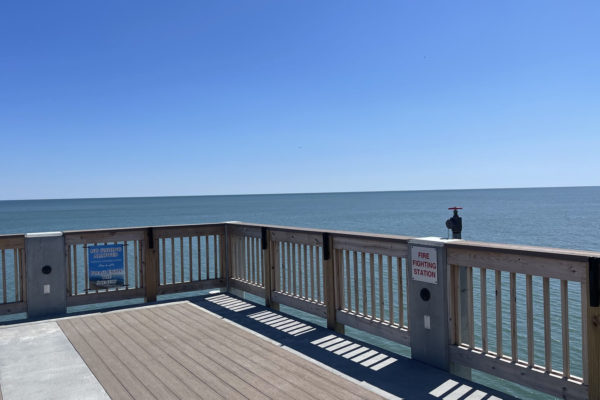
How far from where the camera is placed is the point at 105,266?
6242mm

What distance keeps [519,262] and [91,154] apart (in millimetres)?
96372

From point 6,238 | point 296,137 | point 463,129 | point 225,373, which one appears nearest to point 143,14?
point 6,238

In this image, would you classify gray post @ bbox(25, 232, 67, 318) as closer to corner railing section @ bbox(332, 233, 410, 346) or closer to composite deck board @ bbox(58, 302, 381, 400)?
composite deck board @ bbox(58, 302, 381, 400)

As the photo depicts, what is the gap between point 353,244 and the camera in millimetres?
4660

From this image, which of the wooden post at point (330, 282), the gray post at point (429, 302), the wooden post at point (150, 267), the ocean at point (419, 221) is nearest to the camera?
the gray post at point (429, 302)

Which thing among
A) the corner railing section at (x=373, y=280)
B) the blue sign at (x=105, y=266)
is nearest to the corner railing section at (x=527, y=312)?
the corner railing section at (x=373, y=280)

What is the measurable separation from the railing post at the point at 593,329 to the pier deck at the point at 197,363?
602 mm

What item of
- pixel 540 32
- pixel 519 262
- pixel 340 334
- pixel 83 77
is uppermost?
pixel 83 77

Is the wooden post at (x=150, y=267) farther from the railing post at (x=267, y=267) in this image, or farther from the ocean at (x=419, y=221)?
the ocean at (x=419, y=221)

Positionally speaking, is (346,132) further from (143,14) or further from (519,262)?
(519,262)

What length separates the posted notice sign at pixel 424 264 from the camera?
3764 mm

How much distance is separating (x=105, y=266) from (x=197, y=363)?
3.16 m

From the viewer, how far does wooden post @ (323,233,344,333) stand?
4.92 meters

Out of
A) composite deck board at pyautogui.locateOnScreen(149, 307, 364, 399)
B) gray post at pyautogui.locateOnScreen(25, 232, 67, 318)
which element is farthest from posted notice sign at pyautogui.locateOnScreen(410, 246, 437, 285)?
gray post at pyautogui.locateOnScreen(25, 232, 67, 318)
